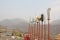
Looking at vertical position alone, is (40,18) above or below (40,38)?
above

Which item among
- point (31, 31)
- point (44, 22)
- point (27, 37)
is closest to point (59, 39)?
point (44, 22)

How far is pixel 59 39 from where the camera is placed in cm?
389

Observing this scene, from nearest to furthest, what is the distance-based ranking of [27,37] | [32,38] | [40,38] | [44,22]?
[44,22] < [40,38] < [27,37] < [32,38]

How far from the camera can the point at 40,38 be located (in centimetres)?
436

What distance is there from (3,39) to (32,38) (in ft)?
15.2

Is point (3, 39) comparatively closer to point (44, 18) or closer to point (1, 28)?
point (1, 28)

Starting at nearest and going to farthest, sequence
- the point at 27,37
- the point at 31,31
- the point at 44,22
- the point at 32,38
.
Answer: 1. the point at 44,22
2. the point at 27,37
3. the point at 32,38
4. the point at 31,31

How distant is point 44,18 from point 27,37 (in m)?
1.37

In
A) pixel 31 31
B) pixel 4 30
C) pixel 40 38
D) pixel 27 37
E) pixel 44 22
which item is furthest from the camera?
pixel 4 30

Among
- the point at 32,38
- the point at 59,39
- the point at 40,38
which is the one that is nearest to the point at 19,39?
the point at 32,38

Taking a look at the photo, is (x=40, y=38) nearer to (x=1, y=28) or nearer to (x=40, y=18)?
(x=40, y=18)

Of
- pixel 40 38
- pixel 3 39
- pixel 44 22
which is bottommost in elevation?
pixel 3 39

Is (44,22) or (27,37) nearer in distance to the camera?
(44,22)

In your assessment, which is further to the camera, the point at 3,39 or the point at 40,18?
the point at 3,39
